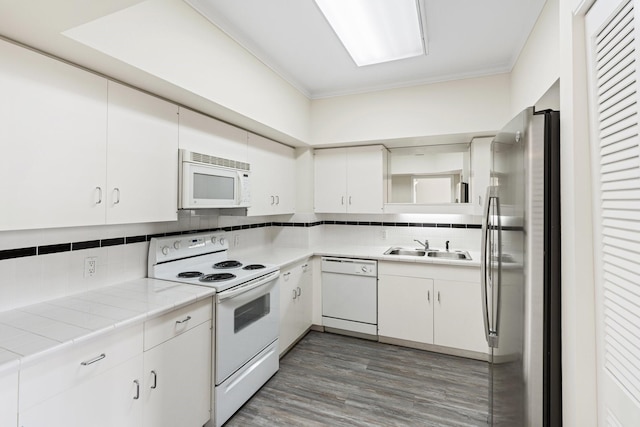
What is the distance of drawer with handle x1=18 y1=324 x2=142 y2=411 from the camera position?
1.12m

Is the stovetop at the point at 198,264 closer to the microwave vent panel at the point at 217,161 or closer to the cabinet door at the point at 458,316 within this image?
the microwave vent panel at the point at 217,161

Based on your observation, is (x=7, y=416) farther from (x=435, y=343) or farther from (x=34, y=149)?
(x=435, y=343)

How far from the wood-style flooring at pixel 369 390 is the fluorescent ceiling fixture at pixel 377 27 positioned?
2.71m

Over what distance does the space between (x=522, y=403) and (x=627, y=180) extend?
980mm

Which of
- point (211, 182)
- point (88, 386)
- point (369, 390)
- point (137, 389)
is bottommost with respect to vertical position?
point (369, 390)

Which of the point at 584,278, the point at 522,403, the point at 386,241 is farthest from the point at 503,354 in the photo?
the point at 386,241

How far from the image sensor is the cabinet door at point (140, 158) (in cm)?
173

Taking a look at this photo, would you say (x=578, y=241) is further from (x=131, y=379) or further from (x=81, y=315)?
(x=81, y=315)

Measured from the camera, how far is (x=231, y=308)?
2.03m

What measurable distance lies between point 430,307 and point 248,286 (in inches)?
72.4

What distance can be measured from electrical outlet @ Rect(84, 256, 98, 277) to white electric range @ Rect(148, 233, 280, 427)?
35 centimetres

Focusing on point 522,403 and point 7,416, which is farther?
point 522,403

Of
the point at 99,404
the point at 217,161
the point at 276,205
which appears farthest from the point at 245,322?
the point at 276,205

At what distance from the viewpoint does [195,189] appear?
216 centimetres
